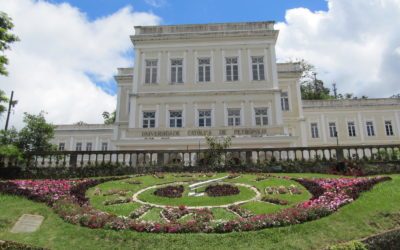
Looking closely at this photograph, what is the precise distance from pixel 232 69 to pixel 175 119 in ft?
23.2

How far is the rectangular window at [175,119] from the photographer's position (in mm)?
29172

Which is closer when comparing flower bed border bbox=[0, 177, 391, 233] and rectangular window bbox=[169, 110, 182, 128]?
flower bed border bbox=[0, 177, 391, 233]

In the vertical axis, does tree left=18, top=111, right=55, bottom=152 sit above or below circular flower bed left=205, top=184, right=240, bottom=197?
above

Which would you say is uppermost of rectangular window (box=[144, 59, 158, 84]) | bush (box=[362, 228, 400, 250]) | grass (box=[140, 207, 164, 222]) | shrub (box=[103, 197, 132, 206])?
rectangular window (box=[144, 59, 158, 84])


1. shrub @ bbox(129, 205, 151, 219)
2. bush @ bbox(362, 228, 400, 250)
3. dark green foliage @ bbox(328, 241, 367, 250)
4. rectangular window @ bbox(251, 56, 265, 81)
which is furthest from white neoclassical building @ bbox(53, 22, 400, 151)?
dark green foliage @ bbox(328, 241, 367, 250)

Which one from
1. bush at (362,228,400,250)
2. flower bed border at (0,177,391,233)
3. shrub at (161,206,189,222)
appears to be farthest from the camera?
shrub at (161,206,189,222)

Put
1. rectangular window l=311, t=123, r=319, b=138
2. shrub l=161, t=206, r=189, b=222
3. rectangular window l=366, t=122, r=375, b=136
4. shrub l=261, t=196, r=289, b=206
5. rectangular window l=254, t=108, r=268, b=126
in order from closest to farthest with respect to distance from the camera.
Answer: shrub l=161, t=206, r=189, b=222 < shrub l=261, t=196, r=289, b=206 < rectangular window l=254, t=108, r=268, b=126 < rectangular window l=366, t=122, r=375, b=136 < rectangular window l=311, t=123, r=319, b=138

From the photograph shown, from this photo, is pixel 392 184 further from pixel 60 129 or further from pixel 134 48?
pixel 60 129

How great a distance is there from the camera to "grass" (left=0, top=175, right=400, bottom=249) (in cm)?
688

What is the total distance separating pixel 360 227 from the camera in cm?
771

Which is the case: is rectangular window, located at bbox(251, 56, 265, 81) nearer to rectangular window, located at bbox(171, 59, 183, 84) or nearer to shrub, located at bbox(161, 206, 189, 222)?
rectangular window, located at bbox(171, 59, 183, 84)

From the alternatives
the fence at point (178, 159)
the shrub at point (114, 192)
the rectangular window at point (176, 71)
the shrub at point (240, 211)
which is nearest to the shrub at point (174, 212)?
the shrub at point (240, 211)

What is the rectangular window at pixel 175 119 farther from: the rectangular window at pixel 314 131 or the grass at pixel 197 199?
the rectangular window at pixel 314 131

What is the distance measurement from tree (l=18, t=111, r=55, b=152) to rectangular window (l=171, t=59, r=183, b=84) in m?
12.6
